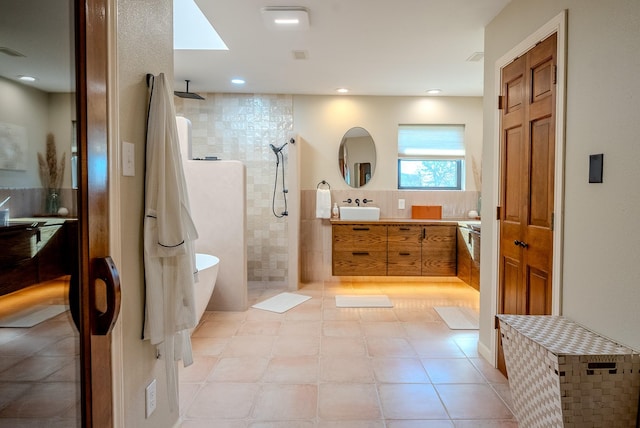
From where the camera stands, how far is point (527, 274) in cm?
227

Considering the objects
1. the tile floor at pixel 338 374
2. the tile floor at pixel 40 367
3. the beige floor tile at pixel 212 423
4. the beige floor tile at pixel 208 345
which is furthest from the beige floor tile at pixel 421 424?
the tile floor at pixel 40 367

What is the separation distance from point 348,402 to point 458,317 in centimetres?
193

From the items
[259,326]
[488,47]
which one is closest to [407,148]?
[488,47]

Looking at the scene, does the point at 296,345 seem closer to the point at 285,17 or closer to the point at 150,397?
the point at 150,397

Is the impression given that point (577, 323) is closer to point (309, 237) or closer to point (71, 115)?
point (71, 115)

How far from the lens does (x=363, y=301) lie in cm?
426

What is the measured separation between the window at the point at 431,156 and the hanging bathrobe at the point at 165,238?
411cm

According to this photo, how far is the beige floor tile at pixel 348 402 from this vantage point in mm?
2072

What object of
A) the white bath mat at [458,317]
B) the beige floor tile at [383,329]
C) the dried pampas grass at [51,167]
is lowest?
the beige floor tile at [383,329]

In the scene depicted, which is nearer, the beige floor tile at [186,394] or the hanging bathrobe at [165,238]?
the hanging bathrobe at [165,238]

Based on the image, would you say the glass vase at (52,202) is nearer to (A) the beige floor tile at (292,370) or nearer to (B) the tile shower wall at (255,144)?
(A) the beige floor tile at (292,370)

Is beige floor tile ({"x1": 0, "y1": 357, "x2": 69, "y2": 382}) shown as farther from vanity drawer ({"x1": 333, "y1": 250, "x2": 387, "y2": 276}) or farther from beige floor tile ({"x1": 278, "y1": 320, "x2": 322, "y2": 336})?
vanity drawer ({"x1": 333, "y1": 250, "x2": 387, "y2": 276})

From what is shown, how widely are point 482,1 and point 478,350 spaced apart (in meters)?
2.52

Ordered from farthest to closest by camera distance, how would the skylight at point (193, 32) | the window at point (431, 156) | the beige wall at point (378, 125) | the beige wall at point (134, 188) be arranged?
the window at point (431, 156) → the beige wall at point (378, 125) → the skylight at point (193, 32) → the beige wall at point (134, 188)
